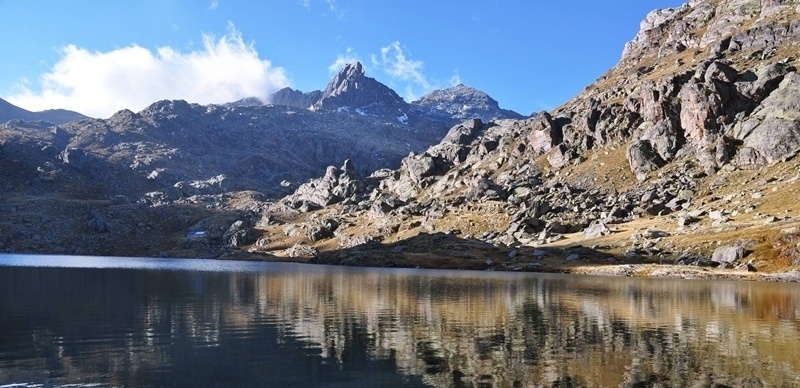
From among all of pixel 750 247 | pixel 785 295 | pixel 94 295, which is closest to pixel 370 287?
pixel 94 295

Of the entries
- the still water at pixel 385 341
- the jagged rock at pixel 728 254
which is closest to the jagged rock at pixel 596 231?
the jagged rock at pixel 728 254

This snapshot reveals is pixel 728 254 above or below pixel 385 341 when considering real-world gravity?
above

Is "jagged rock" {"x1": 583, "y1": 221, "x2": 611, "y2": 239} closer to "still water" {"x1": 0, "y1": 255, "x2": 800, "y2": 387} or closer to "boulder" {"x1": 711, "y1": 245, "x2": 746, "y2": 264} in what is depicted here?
"boulder" {"x1": 711, "y1": 245, "x2": 746, "y2": 264}

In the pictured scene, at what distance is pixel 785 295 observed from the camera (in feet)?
259

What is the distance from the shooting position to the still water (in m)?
27.6

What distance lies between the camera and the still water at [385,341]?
27.6m

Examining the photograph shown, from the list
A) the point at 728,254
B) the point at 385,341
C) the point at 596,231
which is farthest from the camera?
the point at 596,231

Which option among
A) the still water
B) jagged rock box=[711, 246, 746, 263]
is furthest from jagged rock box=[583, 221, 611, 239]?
the still water

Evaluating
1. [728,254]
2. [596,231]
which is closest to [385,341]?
[728,254]

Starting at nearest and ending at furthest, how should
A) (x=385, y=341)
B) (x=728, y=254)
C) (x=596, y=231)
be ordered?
(x=385, y=341) → (x=728, y=254) → (x=596, y=231)

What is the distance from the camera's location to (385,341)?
3800 centimetres

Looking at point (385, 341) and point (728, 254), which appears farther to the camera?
point (728, 254)

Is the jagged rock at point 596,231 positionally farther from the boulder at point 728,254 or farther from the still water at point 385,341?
the still water at point 385,341

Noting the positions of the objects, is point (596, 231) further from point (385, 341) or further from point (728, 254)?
point (385, 341)
